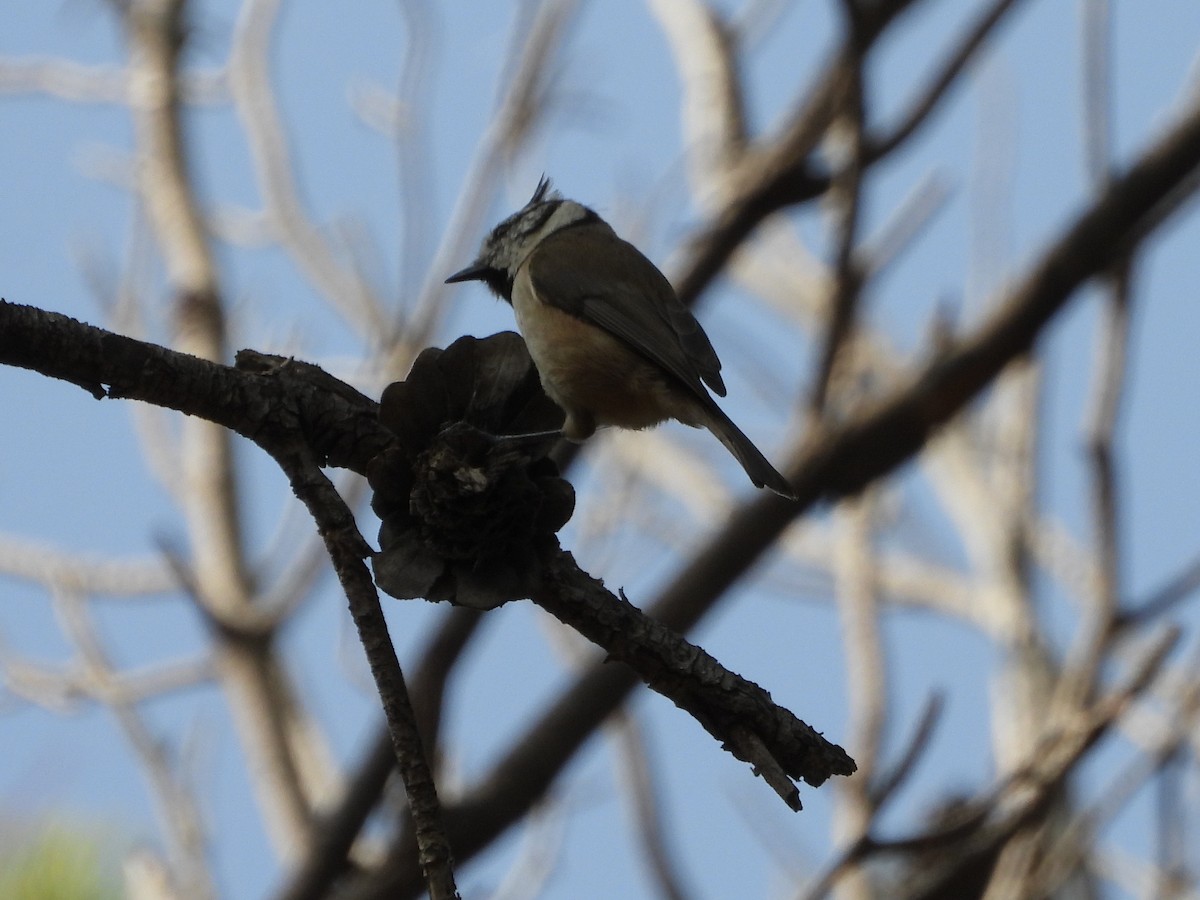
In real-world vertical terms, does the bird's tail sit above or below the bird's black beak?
below

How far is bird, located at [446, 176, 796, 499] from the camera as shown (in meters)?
3.60

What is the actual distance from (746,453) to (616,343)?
0.57 m

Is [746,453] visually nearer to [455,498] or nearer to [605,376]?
[605,376]

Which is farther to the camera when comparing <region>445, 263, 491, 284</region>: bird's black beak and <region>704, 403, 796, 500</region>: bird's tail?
<region>445, 263, 491, 284</region>: bird's black beak

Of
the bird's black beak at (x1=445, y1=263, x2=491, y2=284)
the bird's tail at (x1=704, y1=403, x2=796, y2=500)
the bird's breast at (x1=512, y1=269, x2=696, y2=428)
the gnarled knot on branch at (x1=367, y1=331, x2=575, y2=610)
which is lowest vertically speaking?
the gnarled knot on branch at (x1=367, y1=331, x2=575, y2=610)

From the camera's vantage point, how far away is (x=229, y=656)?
6.69m

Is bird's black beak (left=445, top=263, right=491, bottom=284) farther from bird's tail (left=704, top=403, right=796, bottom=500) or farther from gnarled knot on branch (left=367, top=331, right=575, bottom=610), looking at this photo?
gnarled knot on branch (left=367, top=331, right=575, bottom=610)

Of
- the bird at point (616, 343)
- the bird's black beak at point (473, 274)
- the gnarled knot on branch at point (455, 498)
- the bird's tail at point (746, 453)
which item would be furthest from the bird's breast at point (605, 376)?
the gnarled knot on branch at point (455, 498)

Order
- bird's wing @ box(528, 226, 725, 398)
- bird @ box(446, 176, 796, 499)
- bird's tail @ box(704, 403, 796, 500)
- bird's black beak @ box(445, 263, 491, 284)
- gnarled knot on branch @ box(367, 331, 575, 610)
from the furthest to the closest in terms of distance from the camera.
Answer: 1. bird's black beak @ box(445, 263, 491, 284)
2. bird's wing @ box(528, 226, 725, 398)
3. bird @ box(446, 176, 796, 499)
4. bird's tail @ box(704, 403, 796, 500)
5. gnarled knot on branch @ box(367, 331, 575, 610)

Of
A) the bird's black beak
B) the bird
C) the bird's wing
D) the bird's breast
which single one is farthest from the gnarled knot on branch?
the bird's black beak

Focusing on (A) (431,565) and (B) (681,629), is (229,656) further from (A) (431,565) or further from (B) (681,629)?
(A) (431,565)

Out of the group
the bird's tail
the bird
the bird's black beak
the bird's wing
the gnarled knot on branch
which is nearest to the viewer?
the gnarled knot on branch

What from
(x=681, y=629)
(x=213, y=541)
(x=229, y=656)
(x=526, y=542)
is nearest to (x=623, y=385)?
(x=681, y=629)

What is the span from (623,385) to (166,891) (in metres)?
1.83
